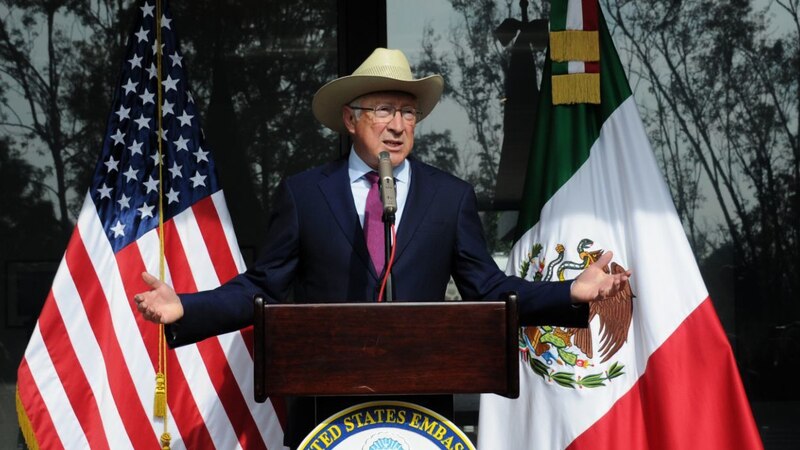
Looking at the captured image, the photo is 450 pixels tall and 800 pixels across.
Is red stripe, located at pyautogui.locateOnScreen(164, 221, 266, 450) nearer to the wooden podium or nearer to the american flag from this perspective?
the american flag

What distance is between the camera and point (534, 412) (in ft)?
13.6

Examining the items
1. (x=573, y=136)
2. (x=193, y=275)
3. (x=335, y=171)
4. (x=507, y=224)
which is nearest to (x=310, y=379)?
(x=335, y=171)

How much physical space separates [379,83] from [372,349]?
0.89 metres

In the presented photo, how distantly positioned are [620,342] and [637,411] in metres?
0.25

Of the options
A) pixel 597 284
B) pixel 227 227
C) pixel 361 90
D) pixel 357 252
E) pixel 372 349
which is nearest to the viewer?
pixel 372 349

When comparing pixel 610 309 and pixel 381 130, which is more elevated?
pixel 381 130

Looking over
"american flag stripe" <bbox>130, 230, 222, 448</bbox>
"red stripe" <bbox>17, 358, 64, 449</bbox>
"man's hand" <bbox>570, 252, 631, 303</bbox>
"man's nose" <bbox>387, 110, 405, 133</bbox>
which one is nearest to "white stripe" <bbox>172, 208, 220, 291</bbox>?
"american flag stripe" <bbox>130, 230, 222, 448</bbox>

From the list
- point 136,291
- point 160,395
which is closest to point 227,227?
point 136,291

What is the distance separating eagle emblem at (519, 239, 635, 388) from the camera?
4070 mm

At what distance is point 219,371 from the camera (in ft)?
13.5

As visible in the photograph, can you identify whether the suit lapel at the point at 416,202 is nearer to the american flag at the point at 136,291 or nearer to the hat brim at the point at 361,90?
the hat brim at the point at 361,90

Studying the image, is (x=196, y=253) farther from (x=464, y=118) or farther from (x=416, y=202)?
→ (x=464, y=118)

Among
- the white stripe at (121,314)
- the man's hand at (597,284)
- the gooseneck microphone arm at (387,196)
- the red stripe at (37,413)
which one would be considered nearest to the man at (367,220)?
the man's hand at (597,284)

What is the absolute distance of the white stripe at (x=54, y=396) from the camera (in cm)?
401
